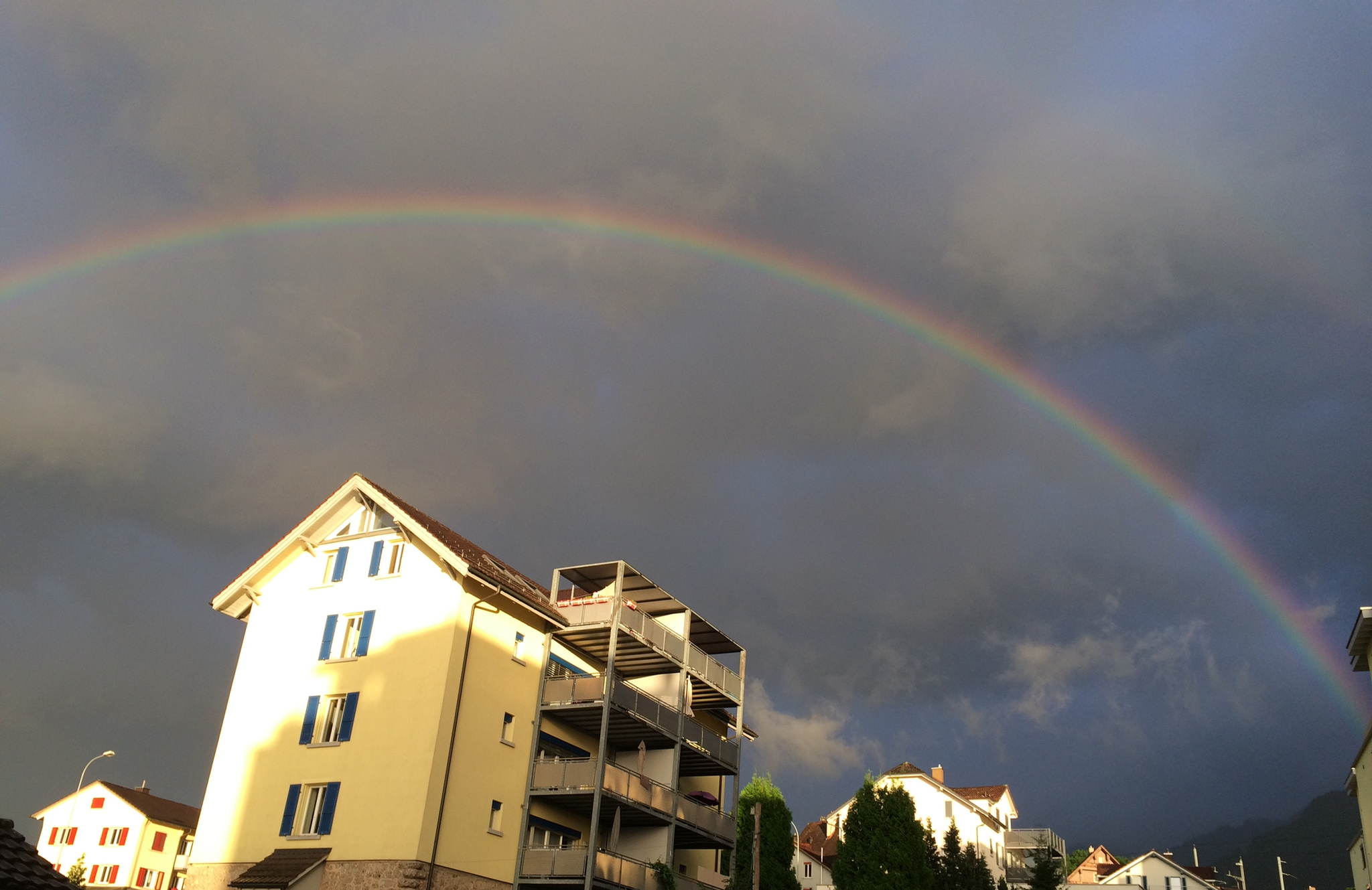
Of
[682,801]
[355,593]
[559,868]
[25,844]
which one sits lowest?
[25,844]

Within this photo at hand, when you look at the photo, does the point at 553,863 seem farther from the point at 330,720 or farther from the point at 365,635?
the point at 365,635

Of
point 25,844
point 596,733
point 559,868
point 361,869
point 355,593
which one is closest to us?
point 25,844

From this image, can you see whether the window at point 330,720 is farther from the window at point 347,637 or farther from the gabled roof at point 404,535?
the gabled roof at point 404,535

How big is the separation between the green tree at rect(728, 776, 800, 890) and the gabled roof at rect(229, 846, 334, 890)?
55.5 feet

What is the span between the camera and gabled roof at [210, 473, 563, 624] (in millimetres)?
35875

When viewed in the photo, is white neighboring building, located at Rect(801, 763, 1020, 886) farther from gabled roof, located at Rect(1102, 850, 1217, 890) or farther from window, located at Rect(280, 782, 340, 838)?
window, located at Rect(280, 782, 340, 838)

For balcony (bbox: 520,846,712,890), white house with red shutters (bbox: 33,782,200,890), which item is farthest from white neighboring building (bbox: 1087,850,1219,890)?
white house with red shutters (bbox: 33,782,200,890)

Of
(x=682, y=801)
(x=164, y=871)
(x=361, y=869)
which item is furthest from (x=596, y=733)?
(x=164, y=871)

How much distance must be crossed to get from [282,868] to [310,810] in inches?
87.9

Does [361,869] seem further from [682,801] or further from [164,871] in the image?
[164,871]

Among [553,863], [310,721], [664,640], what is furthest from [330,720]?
[664,640]

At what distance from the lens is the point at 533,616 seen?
39.3 meters

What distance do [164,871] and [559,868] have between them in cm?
5836

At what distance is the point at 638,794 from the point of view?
3828cm
